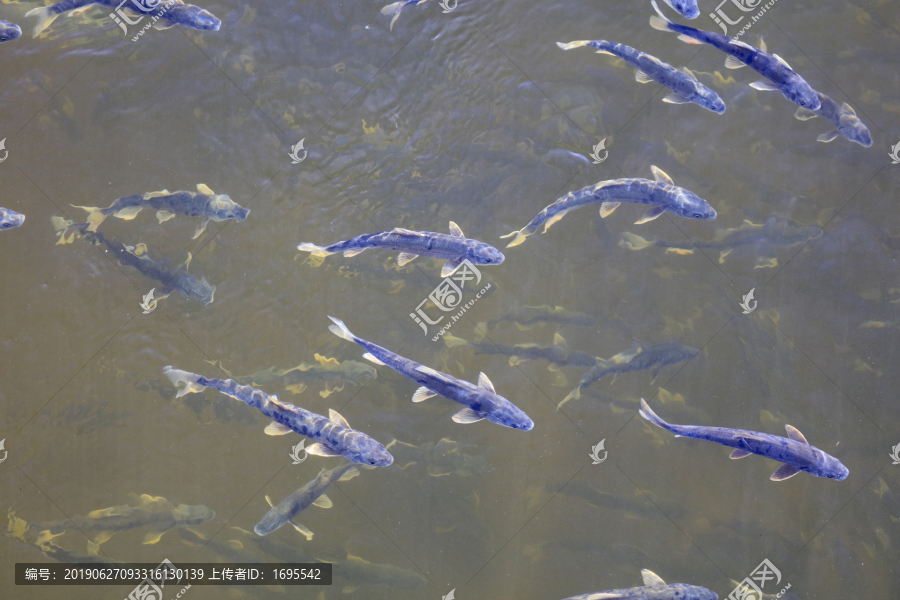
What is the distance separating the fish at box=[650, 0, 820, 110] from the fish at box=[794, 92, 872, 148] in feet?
1.03

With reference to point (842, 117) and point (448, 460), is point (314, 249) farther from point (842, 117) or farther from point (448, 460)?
point (842, 117)

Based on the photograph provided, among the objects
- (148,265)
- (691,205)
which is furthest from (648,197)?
(148,265)

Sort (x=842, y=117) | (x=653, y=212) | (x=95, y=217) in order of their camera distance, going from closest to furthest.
Answer: (x=653, y=212) < (x=842, y=117) < (x=95, y=217)

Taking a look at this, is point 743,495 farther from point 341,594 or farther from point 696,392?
point 341,594

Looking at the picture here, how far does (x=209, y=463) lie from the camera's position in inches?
209

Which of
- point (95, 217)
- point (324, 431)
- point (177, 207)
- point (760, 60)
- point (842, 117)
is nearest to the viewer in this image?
point (324, 431)

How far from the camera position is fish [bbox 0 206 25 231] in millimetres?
5039

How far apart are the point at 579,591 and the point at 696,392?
2.16 m

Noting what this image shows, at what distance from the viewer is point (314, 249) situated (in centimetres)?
515

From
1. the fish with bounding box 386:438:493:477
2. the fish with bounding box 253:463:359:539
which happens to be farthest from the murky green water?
the fish with bounding box 253:463:359:539

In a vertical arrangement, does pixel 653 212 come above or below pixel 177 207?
above

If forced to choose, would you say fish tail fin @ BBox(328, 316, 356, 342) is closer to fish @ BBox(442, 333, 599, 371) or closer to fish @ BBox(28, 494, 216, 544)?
fish @ BBox(442, 333, 599, 371)

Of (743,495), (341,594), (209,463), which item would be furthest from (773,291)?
(209,463)

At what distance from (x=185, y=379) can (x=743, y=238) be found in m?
5.27
